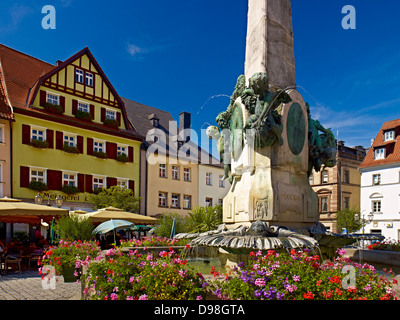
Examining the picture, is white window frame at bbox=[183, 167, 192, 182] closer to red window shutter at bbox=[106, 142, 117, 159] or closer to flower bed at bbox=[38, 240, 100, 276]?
red window shutter at bbox=[106, 142, 117, 159]

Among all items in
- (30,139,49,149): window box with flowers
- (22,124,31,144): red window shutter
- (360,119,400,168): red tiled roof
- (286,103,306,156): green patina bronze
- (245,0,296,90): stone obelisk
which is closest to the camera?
(286,103,306,156): green patina bronze

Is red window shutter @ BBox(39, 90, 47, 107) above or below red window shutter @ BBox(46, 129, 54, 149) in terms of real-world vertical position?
above

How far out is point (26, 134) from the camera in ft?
86.5

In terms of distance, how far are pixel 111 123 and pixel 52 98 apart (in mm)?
4758

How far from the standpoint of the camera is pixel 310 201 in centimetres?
809

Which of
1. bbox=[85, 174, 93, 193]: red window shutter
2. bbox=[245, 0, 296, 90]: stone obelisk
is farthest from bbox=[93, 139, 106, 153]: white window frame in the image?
bbox=[245, 0, 296, 90]: stone obelisk

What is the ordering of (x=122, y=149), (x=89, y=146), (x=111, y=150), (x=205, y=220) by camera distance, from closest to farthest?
(x=205, y=220), (x=89, y=146), (x=111, y=150), (x=122, y=149)

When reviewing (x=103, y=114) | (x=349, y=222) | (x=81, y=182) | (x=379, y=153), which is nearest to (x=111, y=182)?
(x=81, y=182)

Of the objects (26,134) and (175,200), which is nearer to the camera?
(26,134)

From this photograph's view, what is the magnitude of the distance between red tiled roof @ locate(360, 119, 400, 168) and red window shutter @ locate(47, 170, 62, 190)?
1098 inches

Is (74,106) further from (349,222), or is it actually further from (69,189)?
(349,222)

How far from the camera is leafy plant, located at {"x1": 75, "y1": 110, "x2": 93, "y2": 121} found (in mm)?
29500

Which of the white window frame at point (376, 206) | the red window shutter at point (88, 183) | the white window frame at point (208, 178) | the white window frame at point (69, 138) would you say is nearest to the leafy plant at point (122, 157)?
the red window shutter at point (88, 183)
